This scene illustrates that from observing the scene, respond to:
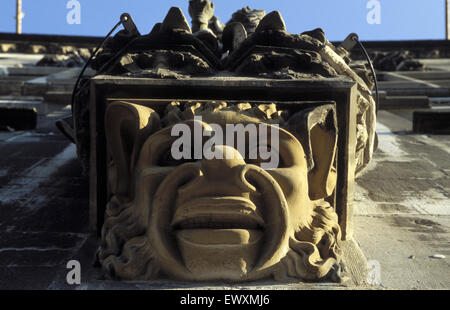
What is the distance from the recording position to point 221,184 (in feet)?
8.70

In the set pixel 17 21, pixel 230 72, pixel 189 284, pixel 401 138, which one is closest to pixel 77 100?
pixel 230 72

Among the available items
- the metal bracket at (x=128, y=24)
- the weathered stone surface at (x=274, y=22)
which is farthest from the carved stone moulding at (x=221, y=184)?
the metal bracket at (x=128, y=24)

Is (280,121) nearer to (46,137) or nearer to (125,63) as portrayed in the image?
(125,63)

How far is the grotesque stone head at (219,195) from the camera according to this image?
104 inches

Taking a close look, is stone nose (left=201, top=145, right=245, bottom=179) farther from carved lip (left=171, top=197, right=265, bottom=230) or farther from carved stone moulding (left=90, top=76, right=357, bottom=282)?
carved lip (left=171, top=197, right=265, bottom=230)

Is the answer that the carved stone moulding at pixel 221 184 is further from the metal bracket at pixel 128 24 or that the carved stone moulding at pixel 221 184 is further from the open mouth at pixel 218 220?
the metal bracket at pixel 128 24

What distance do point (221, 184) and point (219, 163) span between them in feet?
0.33

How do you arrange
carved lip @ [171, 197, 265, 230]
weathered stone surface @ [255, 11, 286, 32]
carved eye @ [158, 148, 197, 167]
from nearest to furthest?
carved lip @ [171, 197, 265, 230] → carved eye @ [158, 148, 197, 167] → weathered stone surface @ [255, 11, 286, 32]

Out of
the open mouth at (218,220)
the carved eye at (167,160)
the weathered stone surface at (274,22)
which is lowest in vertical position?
the open mouth at (218,220)

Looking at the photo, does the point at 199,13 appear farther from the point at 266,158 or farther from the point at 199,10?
the point at 266,158

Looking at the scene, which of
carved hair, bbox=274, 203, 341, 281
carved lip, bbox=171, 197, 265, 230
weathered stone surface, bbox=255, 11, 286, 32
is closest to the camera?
carved lip, bbox=171, 197, 265, 230

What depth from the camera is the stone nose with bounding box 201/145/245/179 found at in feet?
8.66

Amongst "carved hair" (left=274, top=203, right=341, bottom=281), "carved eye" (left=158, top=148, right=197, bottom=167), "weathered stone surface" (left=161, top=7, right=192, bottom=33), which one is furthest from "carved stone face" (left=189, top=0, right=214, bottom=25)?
"carved hair" (left=274, top=203, right=341, bottom=281)

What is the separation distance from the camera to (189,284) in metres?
2.70
